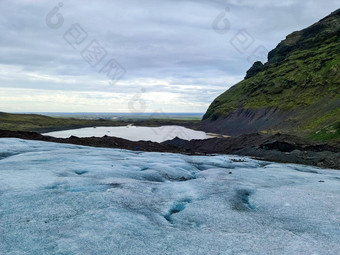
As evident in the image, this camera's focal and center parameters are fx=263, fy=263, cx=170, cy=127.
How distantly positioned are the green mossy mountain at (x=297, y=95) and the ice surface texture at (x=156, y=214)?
114 feet

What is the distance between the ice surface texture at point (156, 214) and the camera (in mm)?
6398

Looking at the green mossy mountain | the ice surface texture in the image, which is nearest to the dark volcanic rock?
the green mossy mountain

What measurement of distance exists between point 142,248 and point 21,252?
8.85 ft

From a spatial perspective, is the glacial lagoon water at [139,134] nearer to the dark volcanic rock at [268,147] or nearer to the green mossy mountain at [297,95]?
the green mossy mountain at [297,95]

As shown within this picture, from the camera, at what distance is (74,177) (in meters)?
11.8

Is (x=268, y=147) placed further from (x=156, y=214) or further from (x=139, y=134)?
(x=139, y=134)

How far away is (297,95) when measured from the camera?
7738 cm

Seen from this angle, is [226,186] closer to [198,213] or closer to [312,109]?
[198,213]

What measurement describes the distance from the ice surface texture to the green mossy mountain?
114 feet

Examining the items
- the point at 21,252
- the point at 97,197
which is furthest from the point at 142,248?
the point at 97,197

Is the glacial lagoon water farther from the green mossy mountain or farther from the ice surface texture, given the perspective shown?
the ice surface texture

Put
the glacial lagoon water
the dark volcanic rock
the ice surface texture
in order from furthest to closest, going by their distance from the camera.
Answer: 1. the glacial lagoon water
2. the dark volcanic rock
3. the ice surface texture

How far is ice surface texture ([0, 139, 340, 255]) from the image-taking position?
6398mm

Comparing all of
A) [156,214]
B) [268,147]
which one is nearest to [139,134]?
[268,147]
